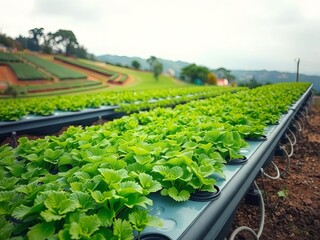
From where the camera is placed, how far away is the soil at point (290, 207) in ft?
9.73

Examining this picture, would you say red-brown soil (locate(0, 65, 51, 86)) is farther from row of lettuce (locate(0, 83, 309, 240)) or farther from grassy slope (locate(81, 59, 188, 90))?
row of lettuce (locate(0, 83, 309, 240))

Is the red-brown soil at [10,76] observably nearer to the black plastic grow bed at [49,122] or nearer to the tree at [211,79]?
the black plastic grow bed at [49,122]

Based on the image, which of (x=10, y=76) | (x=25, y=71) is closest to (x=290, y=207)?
(x=10, y=76)

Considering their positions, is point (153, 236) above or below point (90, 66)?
below

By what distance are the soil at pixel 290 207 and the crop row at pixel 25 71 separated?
2554cm

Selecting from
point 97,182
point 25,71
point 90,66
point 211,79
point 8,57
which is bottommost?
point 97,182

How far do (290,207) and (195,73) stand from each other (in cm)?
5141

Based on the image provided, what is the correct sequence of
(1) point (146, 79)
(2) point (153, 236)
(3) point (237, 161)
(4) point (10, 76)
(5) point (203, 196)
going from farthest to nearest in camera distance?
(1) point (146, 79) < (4) point (10, 76) < (3) point (237, 161) < (5) point (203, 196) < (2) point (153, 236)

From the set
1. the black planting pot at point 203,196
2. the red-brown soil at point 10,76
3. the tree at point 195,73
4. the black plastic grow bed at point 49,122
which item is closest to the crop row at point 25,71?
the red-brown soil at point 10,76

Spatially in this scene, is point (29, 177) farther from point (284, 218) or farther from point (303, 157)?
point (303, 157)

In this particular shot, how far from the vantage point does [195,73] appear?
53375 millimetres

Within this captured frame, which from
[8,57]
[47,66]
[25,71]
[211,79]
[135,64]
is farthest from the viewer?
[135,64]

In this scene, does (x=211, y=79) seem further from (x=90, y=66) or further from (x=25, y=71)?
(x=25, y=71)

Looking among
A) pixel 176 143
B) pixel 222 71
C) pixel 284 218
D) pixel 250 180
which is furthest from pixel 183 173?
pixel 222 71
